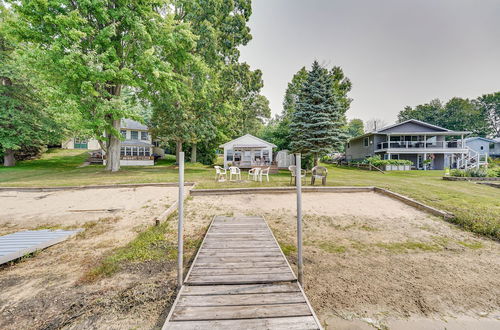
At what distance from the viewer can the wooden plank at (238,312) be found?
221 centimetres

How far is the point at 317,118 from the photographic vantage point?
49.8 ft

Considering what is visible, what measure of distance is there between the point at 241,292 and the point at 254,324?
1.81 feet

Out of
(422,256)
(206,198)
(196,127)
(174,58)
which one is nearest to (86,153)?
(196,127)

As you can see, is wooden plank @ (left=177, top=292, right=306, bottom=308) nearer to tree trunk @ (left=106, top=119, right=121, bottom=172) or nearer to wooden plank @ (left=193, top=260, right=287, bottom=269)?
wooden plank @ (left=193, top=260, right=287, bottom=269)

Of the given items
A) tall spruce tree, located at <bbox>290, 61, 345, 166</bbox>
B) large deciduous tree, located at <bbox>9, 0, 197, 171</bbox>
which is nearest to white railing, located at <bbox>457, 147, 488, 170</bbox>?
tall spruce tree, located at <bbox>290, 61, 345, 166</bbox>

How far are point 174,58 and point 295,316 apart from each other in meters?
19.5

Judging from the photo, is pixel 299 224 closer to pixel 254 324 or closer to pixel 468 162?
pixel 254 324

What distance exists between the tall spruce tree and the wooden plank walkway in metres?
12.9

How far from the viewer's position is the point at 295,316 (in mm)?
2219

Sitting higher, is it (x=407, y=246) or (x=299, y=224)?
(x=299, y=224)

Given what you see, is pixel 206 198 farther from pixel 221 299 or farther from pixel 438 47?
pixel 438 47

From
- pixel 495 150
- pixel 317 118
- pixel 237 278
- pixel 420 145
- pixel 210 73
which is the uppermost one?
pixel 210 73

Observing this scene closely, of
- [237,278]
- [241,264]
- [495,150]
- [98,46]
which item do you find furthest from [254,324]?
[495,150]

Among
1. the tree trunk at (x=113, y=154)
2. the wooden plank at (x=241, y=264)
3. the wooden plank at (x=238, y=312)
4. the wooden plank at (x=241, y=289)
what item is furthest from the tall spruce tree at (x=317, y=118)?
the tree trunk at (x=113, y=154)
